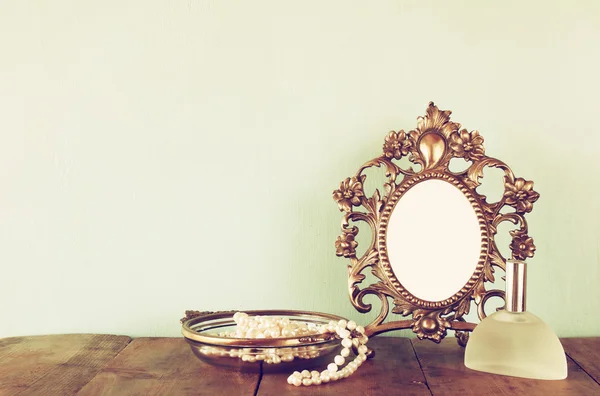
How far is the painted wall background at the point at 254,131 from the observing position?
108cm

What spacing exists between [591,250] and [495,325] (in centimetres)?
35

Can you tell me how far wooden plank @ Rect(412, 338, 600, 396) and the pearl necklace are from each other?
99mm

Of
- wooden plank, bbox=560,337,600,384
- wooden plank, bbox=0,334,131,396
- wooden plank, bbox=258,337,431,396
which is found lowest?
wooden plank, bbox=0,334,131,396

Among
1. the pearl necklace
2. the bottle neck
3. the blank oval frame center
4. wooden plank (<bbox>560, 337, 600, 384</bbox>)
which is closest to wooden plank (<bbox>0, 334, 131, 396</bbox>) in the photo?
the pearl necklace

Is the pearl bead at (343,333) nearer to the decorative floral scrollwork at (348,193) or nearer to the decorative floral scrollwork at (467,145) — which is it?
the decorative floral scrollwork at (348,193)

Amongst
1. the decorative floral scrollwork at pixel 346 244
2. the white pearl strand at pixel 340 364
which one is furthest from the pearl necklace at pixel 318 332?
the decorative floral scrollwork at pixel 346 244

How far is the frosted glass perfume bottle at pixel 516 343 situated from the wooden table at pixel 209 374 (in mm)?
16

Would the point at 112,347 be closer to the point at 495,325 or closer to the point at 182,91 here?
the point at 182,91

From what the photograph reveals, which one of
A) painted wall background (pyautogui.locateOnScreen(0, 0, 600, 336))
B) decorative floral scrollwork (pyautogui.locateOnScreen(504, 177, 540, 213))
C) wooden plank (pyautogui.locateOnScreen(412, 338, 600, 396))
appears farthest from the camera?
painted wall background (pyautogui.locateOnScreen(0, 0, 600, 336))

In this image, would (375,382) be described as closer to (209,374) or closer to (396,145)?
(209,374)

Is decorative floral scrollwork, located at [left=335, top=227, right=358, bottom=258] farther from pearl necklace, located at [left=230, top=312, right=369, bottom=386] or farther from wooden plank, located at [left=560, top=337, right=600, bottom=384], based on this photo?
wooden plank, located at [left=560, top=337, right=600, bottom=384]

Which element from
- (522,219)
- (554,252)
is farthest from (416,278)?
(554,252)

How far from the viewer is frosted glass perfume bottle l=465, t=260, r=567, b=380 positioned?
83 cm

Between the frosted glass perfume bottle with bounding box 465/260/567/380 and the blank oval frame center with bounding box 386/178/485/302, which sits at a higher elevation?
the blank oval frame center with bounding box 386/178/485/302
